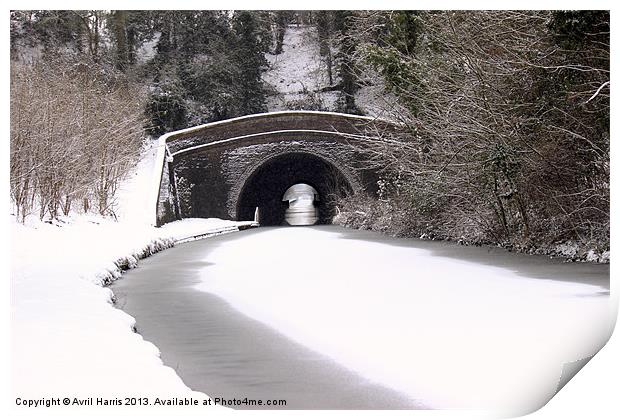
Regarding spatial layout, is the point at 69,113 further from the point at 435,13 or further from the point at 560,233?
the point at 560,233

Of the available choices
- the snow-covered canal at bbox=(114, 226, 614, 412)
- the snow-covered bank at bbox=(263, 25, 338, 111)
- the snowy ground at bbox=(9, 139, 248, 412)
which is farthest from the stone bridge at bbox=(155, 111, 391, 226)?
the snowy ground at bbox=(9, 139, 248, 412)

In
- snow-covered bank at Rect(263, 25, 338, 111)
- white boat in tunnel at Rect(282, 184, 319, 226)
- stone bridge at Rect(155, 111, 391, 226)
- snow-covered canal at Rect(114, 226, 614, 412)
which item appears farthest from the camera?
white boat in tunnel at Rect(282, 184, 319, 226)

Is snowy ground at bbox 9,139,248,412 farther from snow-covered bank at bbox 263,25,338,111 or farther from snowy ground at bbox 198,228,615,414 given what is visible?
snow-covered bank at bbox 263,25,338,111

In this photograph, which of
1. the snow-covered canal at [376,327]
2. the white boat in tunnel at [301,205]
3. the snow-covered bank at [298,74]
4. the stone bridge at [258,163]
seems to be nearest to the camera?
the snow-covered canal at [376,327]

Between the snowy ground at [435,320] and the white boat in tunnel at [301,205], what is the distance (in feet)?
6.98

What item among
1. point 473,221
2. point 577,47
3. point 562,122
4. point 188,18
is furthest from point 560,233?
point 188,18

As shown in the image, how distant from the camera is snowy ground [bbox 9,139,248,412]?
10.1 feet

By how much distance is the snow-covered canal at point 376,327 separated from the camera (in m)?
3.05

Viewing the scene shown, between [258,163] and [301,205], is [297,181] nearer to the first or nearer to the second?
[301,205]

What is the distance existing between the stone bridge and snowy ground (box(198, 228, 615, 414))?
23.5 inches

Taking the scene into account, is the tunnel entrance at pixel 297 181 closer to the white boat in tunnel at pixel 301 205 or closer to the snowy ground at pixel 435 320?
the white boat in tunnel at pixel 301 205

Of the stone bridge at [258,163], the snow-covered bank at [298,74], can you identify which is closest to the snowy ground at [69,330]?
the stone bridge at [258,163]

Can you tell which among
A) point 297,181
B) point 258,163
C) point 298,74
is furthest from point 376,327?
point 297,181

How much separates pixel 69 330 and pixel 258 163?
418 cm
